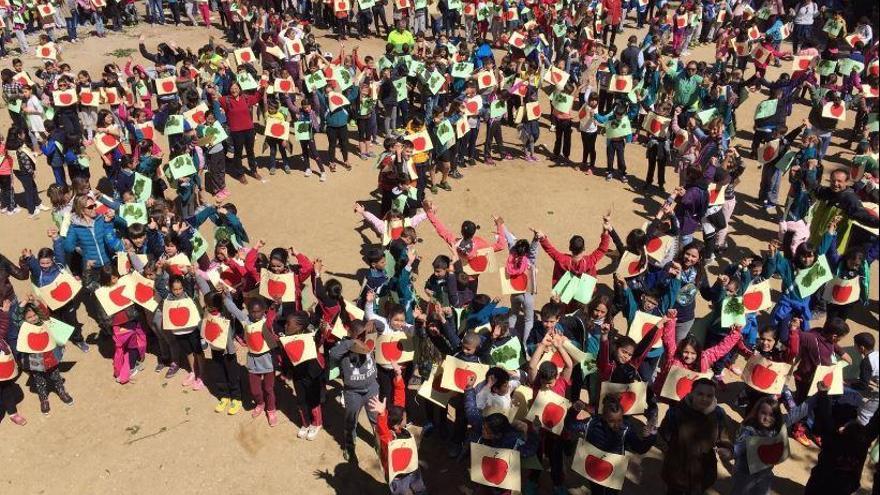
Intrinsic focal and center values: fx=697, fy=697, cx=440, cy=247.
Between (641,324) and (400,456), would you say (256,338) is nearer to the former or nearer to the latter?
(400,456)

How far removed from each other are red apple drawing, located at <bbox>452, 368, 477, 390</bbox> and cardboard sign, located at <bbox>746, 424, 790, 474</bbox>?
2665mm

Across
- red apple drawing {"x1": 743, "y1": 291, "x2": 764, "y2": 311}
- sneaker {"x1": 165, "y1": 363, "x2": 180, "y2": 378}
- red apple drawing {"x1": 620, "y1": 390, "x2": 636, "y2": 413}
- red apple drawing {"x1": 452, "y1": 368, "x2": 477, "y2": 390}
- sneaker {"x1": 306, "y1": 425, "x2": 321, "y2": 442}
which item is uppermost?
red apple drawing {"x1": 452, "y1": 368, "x2": 477, "y2": 390}

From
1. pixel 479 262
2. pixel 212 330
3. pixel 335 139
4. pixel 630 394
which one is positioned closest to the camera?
pixel 630 394

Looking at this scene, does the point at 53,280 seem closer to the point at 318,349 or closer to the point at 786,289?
the point at 318,349

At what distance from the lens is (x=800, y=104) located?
775 inches

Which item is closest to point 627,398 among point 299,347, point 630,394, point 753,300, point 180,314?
point 630,394

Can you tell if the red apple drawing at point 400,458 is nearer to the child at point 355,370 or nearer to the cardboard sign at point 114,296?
the child at point 355,370

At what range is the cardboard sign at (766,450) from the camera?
6164mm

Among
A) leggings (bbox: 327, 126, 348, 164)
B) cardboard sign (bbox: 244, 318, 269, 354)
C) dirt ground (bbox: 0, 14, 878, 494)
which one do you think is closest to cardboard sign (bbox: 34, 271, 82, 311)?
dirt ground (bbox: 0, 14, 878, 494)

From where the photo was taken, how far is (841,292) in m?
9.45

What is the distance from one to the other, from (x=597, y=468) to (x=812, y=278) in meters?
4.72

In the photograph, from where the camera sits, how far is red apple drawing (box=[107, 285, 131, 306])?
896cm

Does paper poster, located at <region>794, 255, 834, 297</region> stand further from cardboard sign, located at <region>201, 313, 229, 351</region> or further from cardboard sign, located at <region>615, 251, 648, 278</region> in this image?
cardboard sign, located at <region>201, 313, 229, 351</region>

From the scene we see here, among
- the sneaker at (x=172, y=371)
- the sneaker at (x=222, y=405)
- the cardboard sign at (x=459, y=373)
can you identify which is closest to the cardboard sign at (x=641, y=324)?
the cardboard sign at (x=459, y=373)
